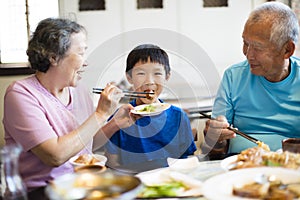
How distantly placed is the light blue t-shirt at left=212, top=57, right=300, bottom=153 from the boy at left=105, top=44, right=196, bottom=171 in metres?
0.21

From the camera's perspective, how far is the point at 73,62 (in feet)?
6.11

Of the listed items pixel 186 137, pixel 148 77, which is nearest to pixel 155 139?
pixel 186 137

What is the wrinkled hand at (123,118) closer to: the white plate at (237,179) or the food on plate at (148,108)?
the food on plate at (148,108)

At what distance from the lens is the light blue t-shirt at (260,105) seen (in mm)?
2051

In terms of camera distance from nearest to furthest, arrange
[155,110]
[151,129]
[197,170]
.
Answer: [197,170] < [155,110] < [151,129]

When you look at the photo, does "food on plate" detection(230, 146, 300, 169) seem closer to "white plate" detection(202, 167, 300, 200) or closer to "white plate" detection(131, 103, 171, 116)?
"white plate" detection(202, 167, 300, 200)

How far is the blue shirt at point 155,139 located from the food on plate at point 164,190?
75 cm

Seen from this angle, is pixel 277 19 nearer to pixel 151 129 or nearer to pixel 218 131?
pixel 218 131

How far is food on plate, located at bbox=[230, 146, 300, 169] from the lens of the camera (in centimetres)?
131

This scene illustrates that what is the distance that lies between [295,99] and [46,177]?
47.4 inches

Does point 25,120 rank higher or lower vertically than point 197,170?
higher

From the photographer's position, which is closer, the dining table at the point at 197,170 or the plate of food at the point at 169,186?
the plate of food at the point at 169,186

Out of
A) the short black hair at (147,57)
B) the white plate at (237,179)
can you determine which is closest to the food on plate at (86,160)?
the white plate at (237,179)

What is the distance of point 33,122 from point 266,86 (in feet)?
3.68
